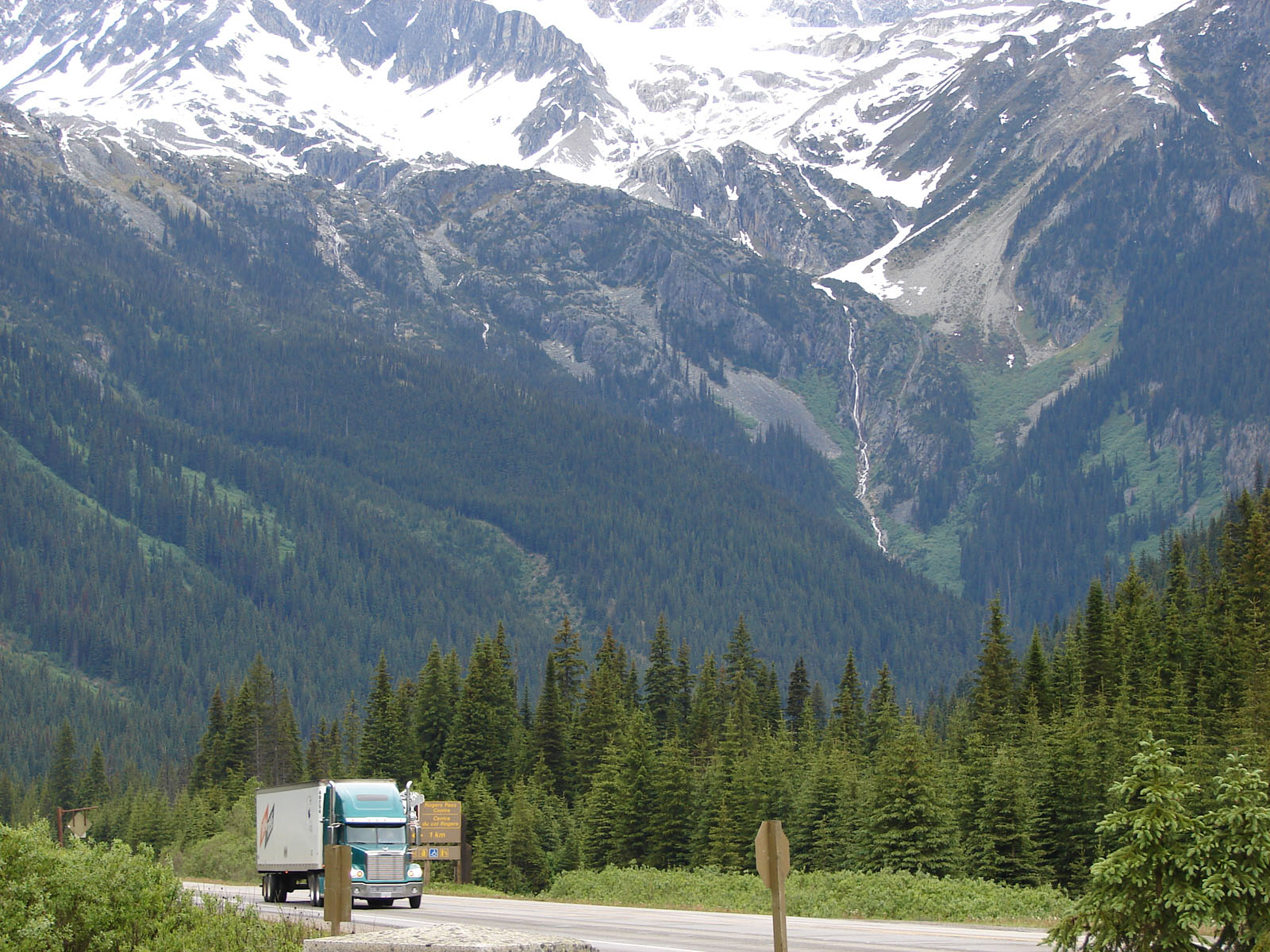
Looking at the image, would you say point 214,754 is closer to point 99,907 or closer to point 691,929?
point 691,929

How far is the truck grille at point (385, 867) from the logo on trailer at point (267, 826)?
660 centimetres

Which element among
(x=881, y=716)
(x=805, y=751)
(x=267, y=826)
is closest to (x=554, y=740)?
(x=881, y=716)

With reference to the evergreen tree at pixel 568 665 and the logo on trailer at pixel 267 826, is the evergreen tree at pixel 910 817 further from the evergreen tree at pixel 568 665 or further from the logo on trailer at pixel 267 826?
the evergreen tree at pixel 568 665

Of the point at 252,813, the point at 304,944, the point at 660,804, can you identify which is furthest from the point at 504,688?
the point at 304,944

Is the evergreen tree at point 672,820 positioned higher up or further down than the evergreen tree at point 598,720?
further down

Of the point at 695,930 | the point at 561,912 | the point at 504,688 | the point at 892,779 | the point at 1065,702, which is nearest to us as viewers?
the point at 695,930

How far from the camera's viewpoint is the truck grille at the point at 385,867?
4769 centimetres

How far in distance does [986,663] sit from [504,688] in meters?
39.6

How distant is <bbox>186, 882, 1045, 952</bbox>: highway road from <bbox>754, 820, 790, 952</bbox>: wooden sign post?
295 inches

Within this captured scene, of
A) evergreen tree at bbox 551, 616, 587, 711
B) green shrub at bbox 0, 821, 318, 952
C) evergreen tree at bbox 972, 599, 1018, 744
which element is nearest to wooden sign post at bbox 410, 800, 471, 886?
evergreen tree at bbox 972, 599, 1018, 744

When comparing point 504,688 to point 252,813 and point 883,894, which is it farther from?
point 883,894

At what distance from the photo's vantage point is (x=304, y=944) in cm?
2258

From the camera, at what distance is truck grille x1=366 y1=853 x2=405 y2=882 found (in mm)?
47688

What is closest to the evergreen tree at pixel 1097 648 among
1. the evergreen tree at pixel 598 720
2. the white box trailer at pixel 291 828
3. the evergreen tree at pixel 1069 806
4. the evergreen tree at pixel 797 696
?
the evergreen tree at pixel 1069 806
